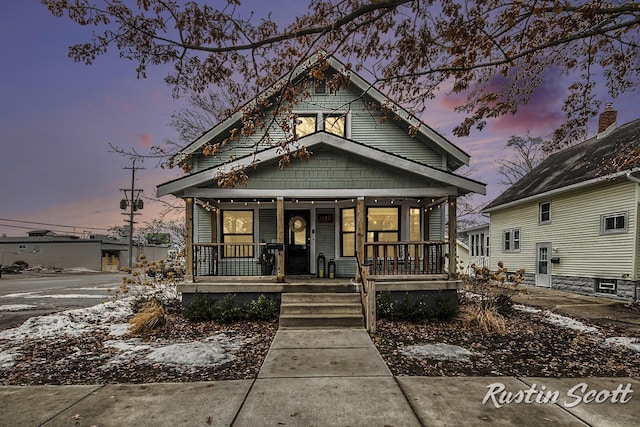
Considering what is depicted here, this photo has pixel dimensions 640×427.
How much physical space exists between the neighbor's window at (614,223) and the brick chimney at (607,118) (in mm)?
7023

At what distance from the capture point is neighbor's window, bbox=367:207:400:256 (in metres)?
10.5

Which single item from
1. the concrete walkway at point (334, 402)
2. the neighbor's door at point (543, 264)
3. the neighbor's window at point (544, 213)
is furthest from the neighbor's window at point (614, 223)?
the concrete walkway at point (334, 402)

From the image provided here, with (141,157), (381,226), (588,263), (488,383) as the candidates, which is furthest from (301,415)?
(588,263)

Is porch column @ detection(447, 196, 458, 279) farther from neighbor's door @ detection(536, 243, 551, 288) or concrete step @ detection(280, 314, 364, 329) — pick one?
neighbor's door @ detection(536, 243, 551, 288)

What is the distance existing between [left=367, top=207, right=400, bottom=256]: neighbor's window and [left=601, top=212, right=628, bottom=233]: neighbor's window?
8.69m

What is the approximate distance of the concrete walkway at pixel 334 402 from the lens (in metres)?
3.23

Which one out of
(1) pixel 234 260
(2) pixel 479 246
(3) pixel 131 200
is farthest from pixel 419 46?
(3) pixel 131 200

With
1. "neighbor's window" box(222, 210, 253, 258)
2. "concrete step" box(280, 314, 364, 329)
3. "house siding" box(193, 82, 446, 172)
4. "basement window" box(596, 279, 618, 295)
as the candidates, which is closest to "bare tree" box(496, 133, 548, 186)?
"basement window" box(596, 279, 618, 295)

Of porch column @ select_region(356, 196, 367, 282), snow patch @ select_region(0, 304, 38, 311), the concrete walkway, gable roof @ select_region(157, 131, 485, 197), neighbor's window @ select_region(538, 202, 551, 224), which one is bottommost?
snow patch @ select_region(0, 304, 38, 311)

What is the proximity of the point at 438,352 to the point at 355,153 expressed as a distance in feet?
17.1

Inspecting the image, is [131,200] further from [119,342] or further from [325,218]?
[119,342]

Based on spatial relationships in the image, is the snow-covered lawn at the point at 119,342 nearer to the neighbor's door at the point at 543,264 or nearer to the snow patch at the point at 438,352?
the snow patch at the point at 438,352

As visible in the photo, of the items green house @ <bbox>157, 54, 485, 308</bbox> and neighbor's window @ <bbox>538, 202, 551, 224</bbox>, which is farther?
neighbor's window @ <bbox>538, 202, 551, 224</bbox>

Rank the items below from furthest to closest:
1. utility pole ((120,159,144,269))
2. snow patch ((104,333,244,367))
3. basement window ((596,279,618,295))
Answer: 1. utility pole ((120,159,144,269))
2. basement window ((596,279,618,295))
3. snow patch ((104,333,244,367))
